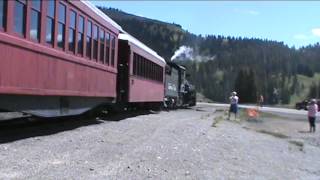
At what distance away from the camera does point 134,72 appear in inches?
873

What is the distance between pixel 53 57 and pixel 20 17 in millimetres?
1813

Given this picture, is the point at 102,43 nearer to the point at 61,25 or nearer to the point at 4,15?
the point at 61,25

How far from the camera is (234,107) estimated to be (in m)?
34.4

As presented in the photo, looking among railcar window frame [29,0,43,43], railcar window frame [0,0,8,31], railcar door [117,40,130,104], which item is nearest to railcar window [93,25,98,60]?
railcar door [117,40,130,104]

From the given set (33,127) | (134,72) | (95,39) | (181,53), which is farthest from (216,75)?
(33,127)

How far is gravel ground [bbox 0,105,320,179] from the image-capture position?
9.11 metres

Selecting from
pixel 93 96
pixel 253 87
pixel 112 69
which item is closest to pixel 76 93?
pixel 93 96

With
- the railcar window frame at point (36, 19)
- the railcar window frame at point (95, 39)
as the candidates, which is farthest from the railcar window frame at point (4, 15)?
the railcar window frame at point (95, 39)

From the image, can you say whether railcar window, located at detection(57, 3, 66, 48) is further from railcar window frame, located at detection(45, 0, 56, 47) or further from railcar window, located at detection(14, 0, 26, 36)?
railcar window, located at detection(14, 0, 26, 36)

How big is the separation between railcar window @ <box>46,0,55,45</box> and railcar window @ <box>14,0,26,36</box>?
1226 millimetres

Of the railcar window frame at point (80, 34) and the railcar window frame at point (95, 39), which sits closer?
the railcar window frame at point (80, 34)

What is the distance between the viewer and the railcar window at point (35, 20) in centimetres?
1230

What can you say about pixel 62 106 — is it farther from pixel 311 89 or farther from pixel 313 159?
pixel 311 89

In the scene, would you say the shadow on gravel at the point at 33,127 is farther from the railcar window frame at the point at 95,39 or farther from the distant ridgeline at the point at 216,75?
the distant ridgeline at the point at 216,75
